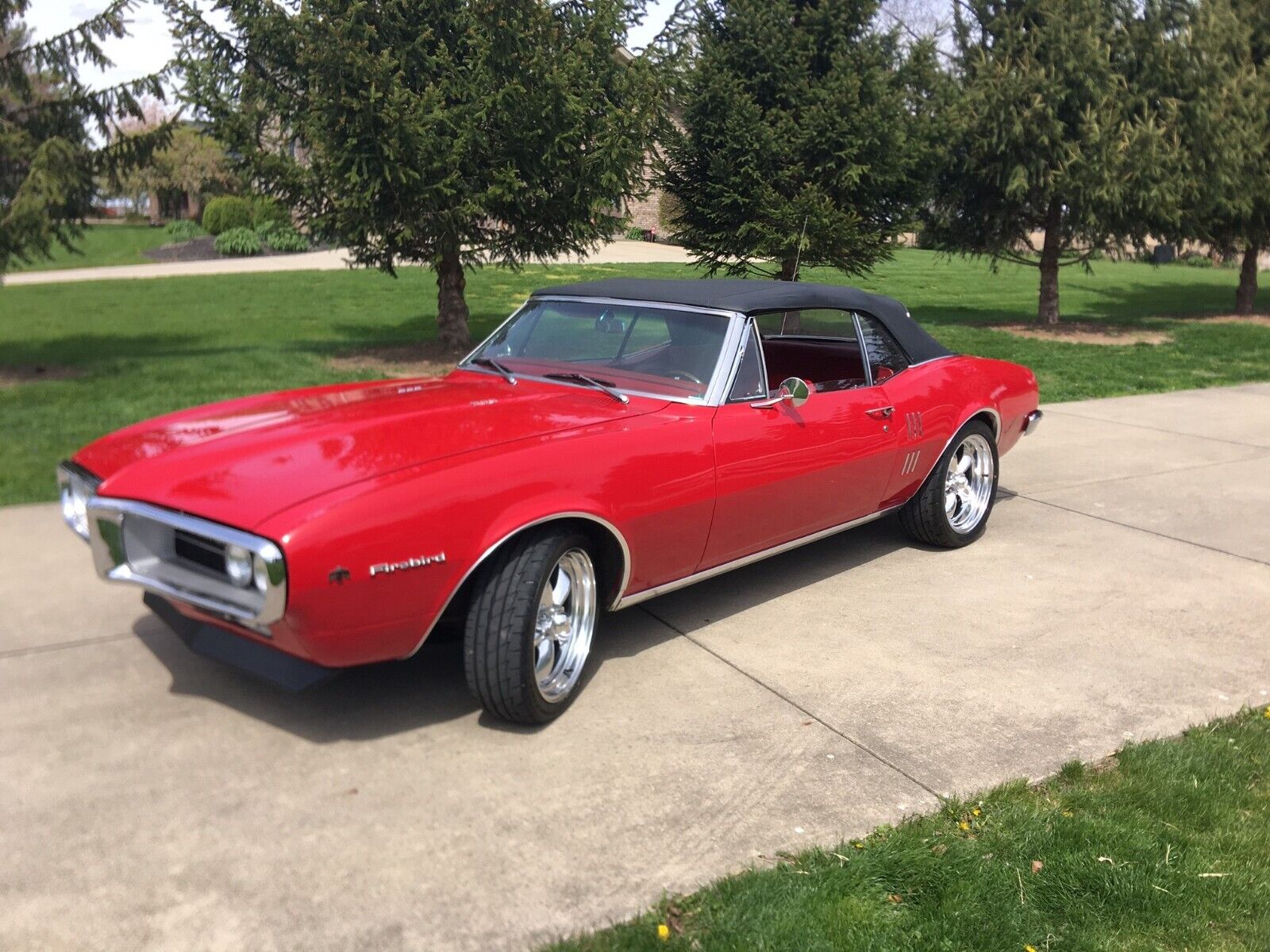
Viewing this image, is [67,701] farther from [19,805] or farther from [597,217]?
[597,217]

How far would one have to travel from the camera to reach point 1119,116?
631 inches

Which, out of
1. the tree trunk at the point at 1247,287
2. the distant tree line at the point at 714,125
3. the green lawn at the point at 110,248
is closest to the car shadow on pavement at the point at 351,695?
the distant tree line at the point at 714,125

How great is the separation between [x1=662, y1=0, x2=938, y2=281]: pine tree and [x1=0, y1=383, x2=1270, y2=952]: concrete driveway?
951cm

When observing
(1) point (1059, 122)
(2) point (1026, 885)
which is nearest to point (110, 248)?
(1) point (1059, 122)

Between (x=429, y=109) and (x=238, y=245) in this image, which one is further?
(x=238, y=245)

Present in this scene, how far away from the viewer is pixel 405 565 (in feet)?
10.6

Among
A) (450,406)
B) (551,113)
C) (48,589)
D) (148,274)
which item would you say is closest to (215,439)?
(450,406)

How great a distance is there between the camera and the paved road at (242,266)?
23.6 metres

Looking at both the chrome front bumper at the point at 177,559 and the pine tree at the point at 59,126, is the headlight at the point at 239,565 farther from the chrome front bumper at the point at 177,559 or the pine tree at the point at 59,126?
the pine tree at the point at 59,126

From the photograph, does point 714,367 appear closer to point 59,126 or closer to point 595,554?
point 595,554

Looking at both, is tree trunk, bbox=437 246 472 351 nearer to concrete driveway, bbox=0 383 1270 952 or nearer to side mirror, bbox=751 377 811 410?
concrete driveway, bbox=0 383 1270 952

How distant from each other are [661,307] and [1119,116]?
13855 millimetres

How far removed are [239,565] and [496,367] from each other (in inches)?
80.7

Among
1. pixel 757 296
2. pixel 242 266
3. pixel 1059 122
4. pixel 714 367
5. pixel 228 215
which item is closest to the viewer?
pixel 714 367
